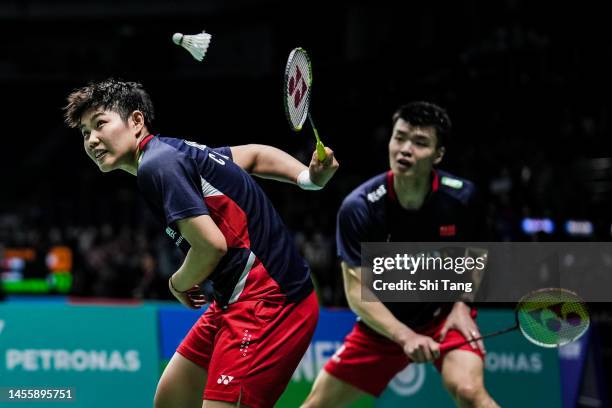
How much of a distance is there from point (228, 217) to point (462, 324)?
4.49 ft

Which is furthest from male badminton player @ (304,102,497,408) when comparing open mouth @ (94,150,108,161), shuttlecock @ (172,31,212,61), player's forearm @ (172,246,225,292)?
open mouth @ (94,150,108,161)

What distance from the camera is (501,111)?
7.79 metres

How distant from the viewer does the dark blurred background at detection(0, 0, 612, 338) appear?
755cm

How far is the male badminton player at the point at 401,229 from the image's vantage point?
3.72 m

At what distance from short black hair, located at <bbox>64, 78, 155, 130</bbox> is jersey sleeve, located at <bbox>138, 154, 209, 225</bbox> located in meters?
0.31

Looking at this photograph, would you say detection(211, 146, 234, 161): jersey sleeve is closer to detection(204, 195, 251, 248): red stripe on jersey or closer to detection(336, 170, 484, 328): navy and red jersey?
detection(204, 195, 251, 248): red stripe on jersey

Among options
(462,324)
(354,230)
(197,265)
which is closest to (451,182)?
(354,230)

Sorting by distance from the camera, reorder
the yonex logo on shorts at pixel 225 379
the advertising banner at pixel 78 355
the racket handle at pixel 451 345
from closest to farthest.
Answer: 1. the yonex logo on shorts at pixel 225 379
2. the racket handle at pixel 451 345
3. the advertising banner at pixel 78 355

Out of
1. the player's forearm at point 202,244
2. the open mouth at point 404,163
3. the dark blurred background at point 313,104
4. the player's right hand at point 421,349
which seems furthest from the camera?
the dark blurred background at point 313,104

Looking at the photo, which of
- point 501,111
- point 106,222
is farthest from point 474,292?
point 106,222

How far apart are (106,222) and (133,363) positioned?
40.1 feet

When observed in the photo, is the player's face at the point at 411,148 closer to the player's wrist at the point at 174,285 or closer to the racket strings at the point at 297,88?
the racket strings at the point at 297,88

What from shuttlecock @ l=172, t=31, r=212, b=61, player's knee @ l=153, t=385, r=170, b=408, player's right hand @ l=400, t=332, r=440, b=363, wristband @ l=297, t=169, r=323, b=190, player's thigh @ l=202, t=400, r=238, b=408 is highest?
shuttlecock @ l=172, t=31, r=212, b=61

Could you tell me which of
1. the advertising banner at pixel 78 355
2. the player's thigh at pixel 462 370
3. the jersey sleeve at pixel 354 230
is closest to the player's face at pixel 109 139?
the jersey sleeve at pixel 354 230
